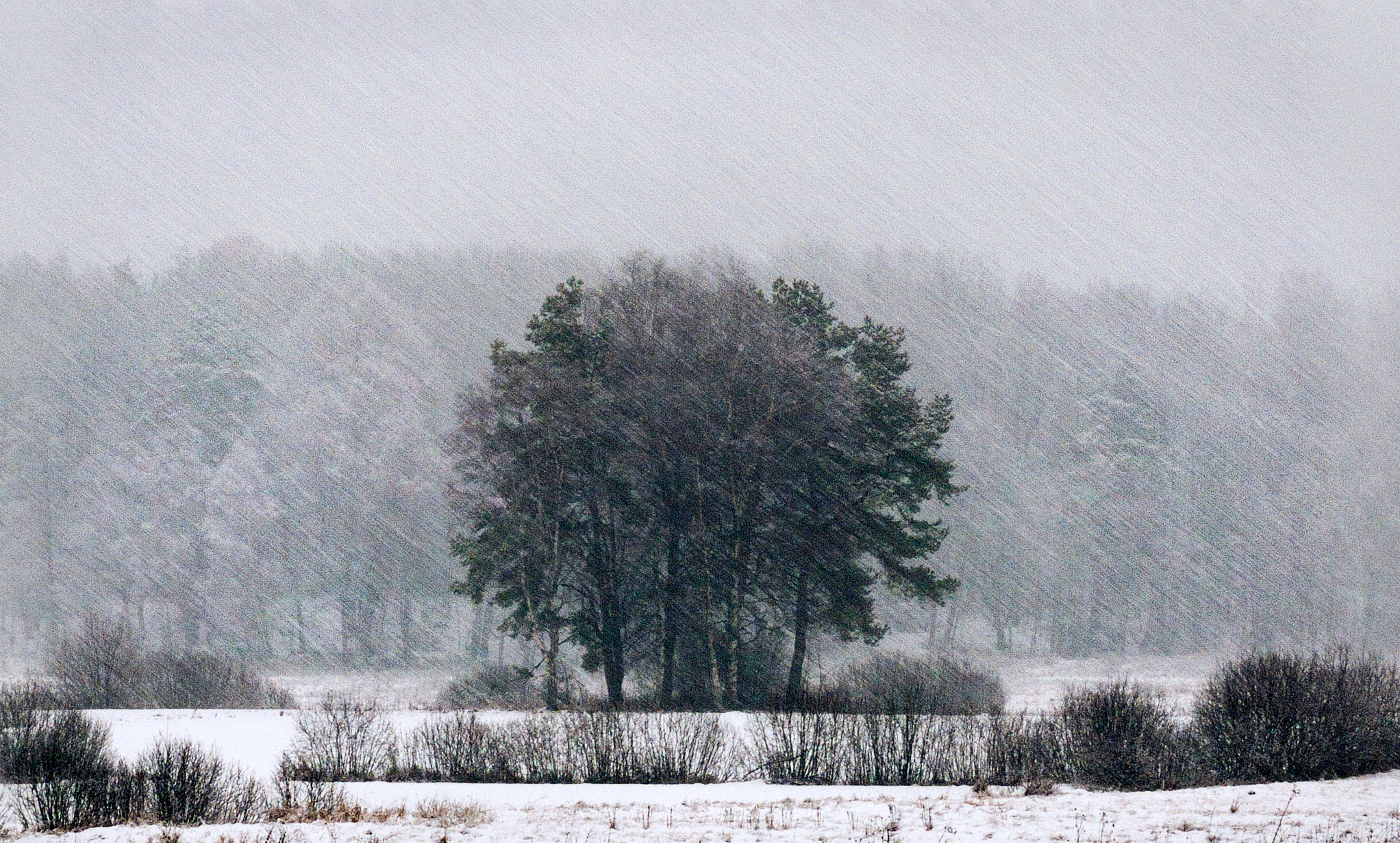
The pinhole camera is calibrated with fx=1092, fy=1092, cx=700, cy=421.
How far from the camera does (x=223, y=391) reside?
6356 cm

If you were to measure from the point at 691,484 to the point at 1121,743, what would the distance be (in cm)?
1683

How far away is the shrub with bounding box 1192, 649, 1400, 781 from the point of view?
17.5m

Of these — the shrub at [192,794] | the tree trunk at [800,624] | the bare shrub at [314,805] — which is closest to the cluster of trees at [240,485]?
the tree trunk at [800,624]

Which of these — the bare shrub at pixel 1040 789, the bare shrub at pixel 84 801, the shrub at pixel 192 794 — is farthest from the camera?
the bare shrub at pixel 1040 789

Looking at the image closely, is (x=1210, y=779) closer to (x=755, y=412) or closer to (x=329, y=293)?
(x=755, y=412)

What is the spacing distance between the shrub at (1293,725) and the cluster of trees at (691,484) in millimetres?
12911

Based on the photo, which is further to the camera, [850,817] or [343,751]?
[343,751]

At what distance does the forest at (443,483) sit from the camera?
5953 cm

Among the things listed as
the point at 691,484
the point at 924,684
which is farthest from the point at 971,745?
the point at 691,484

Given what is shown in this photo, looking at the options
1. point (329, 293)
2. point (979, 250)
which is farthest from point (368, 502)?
point (979, 250)

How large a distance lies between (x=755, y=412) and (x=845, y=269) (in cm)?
6572

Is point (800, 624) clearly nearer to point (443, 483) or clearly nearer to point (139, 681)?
point (139, 681)

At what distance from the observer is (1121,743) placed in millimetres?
17125

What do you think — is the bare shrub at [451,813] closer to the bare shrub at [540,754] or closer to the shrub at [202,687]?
the bare shrub at [540,754]
